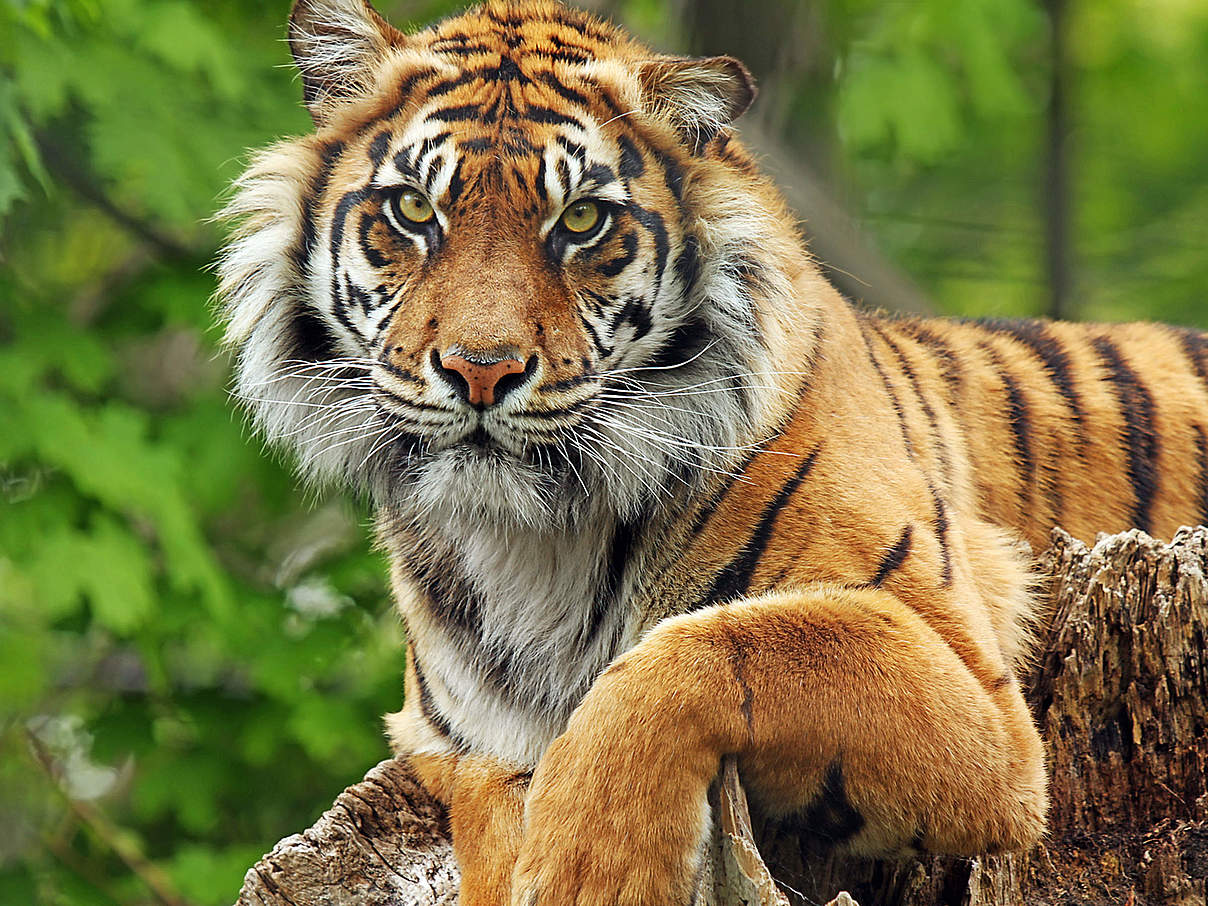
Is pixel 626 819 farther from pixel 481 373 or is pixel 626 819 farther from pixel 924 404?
pixel 924 404

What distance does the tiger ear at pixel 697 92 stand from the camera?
10.3 ft

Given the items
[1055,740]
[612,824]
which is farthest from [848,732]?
[1055,740]

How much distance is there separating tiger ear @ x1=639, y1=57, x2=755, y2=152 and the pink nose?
831 millimetres

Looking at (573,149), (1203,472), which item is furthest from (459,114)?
(1203,472)

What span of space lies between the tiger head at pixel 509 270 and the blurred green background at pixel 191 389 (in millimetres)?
800

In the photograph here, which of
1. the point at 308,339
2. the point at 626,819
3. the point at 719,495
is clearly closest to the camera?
the point at 626,819

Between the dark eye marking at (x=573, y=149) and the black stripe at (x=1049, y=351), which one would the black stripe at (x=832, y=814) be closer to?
the dark eye marking at (x=573, y=149)

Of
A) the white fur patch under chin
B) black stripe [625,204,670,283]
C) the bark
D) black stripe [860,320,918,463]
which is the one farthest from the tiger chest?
black stripe [860,320,918,463]

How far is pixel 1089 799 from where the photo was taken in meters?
3.03

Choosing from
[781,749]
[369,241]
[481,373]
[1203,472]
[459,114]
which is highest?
[459,114]

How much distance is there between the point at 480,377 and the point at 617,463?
0.49m

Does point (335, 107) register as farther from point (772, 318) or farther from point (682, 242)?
point (772, 318)

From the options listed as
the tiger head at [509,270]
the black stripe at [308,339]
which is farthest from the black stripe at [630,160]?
the black stripe at [308,339]

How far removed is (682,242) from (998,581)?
1070mm
